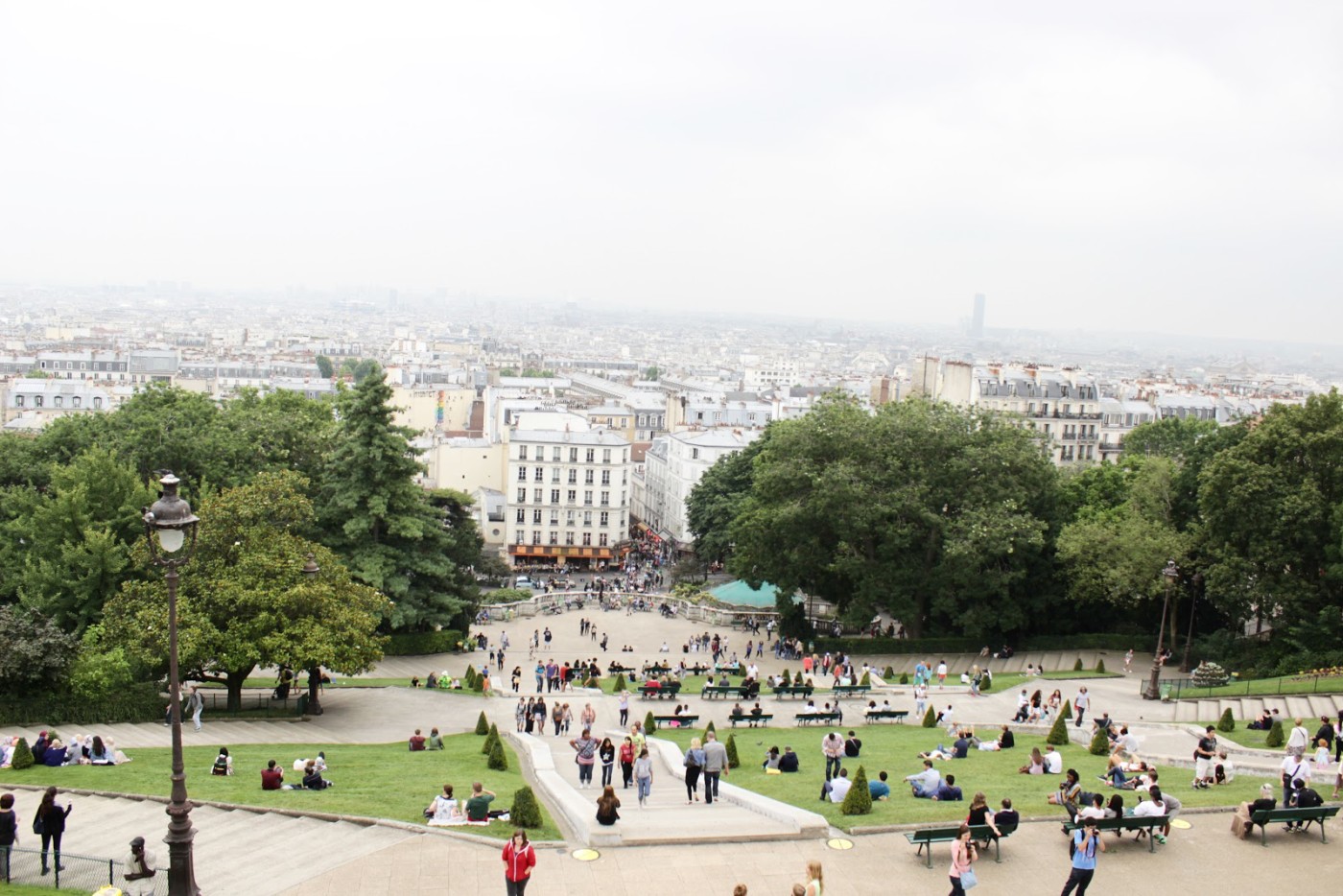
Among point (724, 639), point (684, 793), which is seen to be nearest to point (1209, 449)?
point (724, 639)

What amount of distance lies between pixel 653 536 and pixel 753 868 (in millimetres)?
76048

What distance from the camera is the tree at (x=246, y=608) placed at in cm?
2961

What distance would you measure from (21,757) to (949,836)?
1747 centimetres

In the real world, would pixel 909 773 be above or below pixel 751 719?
above

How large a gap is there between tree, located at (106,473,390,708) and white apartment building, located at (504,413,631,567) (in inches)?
1826

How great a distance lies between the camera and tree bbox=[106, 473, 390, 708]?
97.1 ft

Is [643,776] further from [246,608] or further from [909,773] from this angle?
[246,608]

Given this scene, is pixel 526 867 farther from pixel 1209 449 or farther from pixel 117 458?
pixel 1209 449

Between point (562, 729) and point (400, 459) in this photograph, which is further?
point (400, 459)

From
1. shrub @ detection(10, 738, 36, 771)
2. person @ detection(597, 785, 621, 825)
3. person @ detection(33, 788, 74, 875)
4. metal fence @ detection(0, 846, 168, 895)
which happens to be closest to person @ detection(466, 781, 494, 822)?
person @ detection(597, 785, 621, 825)

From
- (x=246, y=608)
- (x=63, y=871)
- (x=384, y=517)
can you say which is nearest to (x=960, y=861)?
(x=63, y=871)

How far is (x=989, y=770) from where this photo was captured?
24.0 m

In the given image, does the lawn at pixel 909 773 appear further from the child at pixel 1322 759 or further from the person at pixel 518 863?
the person at pixel 518 863

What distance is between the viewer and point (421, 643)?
1769 inches
